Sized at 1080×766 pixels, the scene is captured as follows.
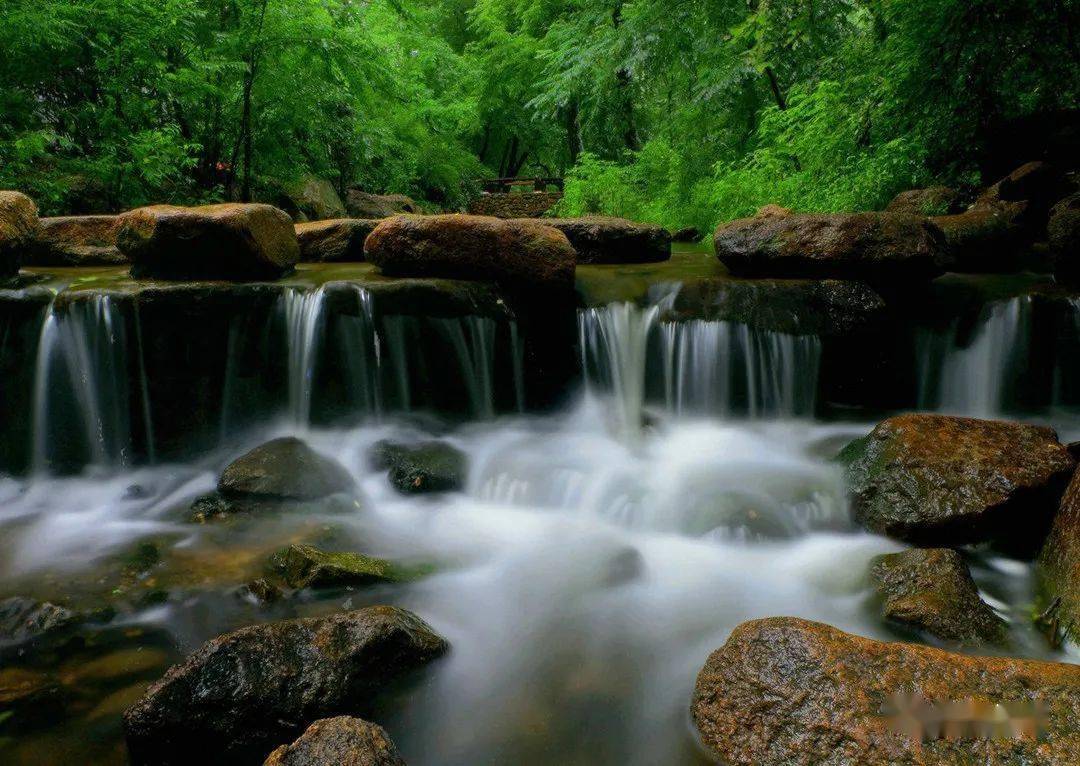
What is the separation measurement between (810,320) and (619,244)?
295 centimetres

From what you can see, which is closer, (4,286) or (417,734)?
(417,734)

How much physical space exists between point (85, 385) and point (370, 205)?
980cm

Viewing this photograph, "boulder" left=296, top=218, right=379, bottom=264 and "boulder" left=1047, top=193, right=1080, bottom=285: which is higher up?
"boulder" left=296, top=218, right=379, bottom=264

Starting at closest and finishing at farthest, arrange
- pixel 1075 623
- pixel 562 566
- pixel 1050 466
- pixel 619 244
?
pixel 1075 623
pixel 1050 466
pixel 562 566
pixel 619 244

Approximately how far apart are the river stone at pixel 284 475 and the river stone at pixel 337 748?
3.15m

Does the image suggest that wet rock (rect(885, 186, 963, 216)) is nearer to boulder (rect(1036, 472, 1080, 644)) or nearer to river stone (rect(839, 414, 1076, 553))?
river stone (rect(839, 414, 1076, 553))

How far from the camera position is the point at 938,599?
10.8ft

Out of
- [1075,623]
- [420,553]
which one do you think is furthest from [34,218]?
[1075,623]

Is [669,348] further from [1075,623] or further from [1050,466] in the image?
[1075,623]

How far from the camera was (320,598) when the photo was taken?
3705mm

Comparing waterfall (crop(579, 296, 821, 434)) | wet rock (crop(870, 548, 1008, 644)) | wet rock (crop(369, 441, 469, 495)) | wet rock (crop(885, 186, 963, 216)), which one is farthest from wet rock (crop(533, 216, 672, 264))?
wet rock (crop(870, 548, 1008, 644))

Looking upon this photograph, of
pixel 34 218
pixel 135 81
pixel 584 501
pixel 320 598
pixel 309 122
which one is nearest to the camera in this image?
pixel 320 598

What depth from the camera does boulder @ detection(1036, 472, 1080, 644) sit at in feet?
10.3

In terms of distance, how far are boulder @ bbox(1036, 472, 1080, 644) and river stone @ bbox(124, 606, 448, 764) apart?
3.30 metres
